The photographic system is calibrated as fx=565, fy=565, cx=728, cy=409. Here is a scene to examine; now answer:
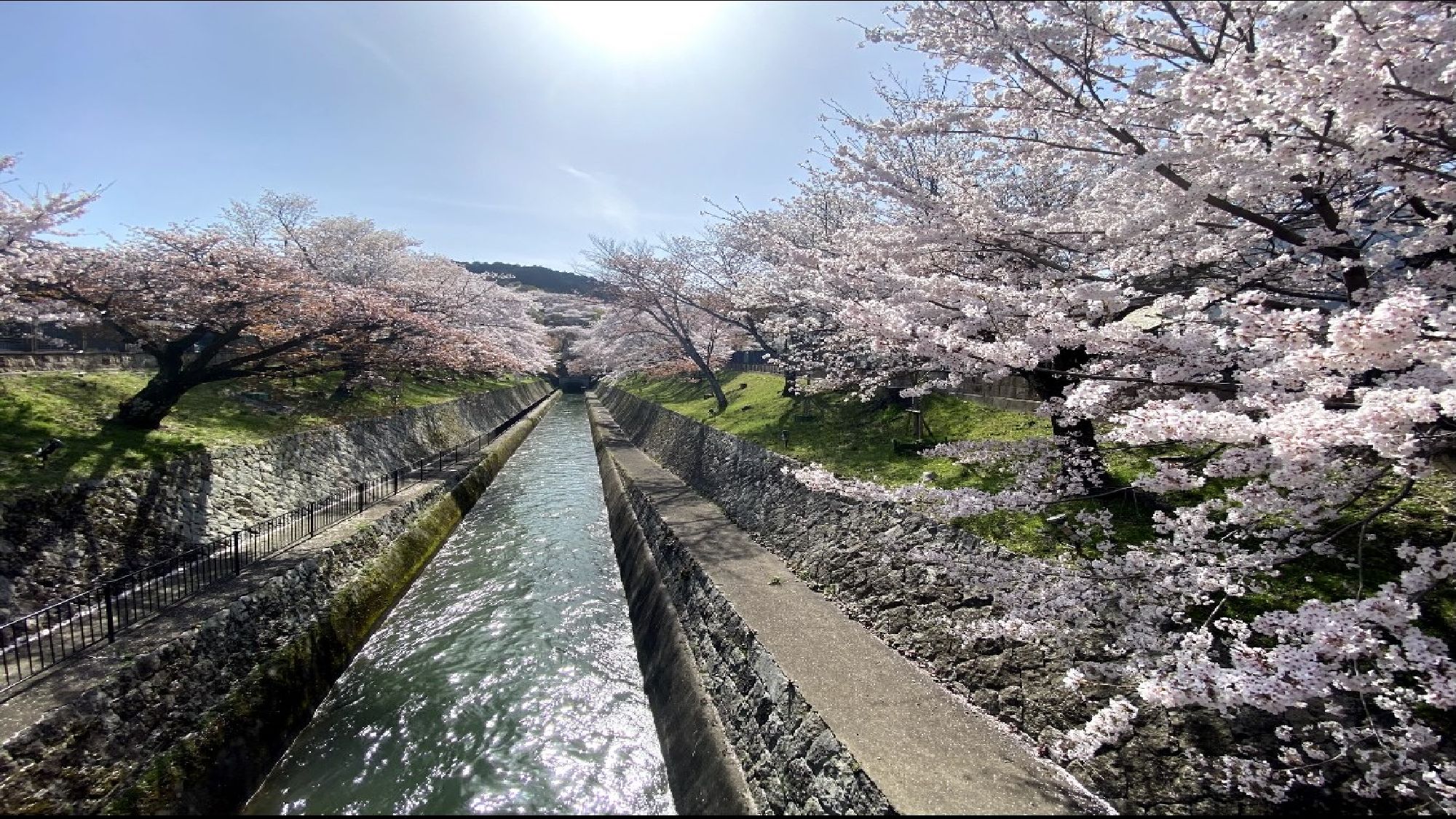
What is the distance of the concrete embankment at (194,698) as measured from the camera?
5410mm

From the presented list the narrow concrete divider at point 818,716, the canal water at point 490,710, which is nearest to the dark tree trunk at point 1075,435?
the narrow concrete divider at point 818,716

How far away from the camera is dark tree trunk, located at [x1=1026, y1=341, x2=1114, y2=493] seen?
769 cm

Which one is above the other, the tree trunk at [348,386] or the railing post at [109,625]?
the tree trunk at [348,386]

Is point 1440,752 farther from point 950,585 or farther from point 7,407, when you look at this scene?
point 7,407

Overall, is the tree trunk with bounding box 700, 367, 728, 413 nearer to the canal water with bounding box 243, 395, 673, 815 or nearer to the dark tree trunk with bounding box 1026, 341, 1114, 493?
the canal water with bounding box 243, 395, 673, 815

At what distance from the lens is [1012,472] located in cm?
985

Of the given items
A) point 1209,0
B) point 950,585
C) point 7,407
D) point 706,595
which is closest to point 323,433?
point 7,407

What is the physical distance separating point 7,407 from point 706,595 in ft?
45.6

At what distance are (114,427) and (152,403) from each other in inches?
29.4

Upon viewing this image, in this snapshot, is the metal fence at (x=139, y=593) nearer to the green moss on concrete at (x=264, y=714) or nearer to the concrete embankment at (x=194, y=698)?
the concrete embankment at (x=194, y=698)

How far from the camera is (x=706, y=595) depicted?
9141 mm

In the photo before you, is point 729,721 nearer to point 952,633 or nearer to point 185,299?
point 952,633

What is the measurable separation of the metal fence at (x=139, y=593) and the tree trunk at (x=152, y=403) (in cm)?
343

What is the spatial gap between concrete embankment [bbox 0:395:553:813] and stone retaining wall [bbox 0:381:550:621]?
6.73ft
